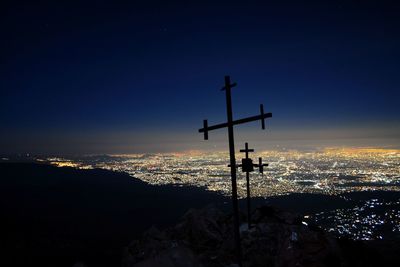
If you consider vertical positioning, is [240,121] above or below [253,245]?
above

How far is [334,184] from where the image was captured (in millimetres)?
146375

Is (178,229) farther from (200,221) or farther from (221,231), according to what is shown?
(221,231)

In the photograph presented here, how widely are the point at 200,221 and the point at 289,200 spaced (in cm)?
9951

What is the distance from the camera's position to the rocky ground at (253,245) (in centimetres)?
1110

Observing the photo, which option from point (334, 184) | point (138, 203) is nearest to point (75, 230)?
point (138, 203)

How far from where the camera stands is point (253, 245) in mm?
13992

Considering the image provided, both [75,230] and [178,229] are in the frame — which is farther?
[75,230]

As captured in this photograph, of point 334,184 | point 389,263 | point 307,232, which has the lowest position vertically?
point 334,184

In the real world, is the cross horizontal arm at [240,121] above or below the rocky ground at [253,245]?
above

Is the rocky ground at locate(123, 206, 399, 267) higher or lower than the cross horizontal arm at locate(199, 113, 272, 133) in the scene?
lower

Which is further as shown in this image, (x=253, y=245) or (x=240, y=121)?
(x=253, y=245)

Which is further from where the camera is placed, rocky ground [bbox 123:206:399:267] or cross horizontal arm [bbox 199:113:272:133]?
cross horizontal arm [bbox 199:113:272:133]

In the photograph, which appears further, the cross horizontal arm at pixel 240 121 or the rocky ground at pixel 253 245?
the cross horizontal arm at pixel 240 121

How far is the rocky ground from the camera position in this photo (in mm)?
11102
